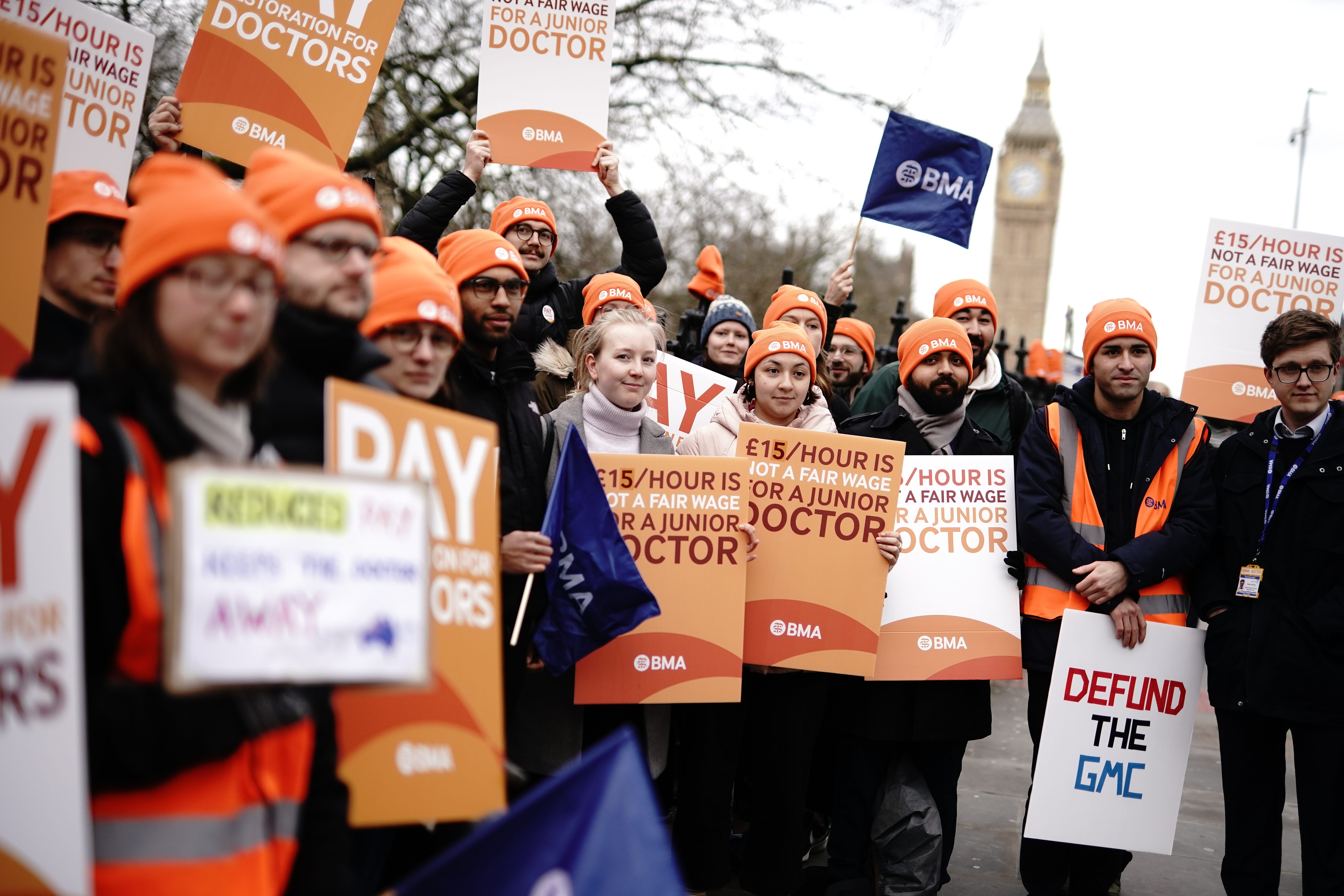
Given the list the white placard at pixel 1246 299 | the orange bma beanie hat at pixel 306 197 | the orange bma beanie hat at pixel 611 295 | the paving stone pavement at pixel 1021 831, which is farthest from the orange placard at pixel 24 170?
the white placard at pixel 1246 299

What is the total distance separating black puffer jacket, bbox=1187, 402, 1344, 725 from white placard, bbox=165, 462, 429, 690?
3431 mm

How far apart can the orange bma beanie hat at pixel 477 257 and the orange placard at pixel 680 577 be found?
72 centimetres

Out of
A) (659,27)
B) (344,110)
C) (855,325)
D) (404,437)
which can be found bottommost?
(404,437)

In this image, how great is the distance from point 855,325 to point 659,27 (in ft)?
16.1

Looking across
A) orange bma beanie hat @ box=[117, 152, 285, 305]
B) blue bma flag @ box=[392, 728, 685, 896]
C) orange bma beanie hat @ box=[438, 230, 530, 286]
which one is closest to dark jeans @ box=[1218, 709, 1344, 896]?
blue bma flag @ box=[392, 728, 685, 896]

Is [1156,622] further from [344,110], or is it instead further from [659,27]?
[659,27]

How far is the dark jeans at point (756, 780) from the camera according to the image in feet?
13.9

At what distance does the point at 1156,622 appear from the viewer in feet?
14.2

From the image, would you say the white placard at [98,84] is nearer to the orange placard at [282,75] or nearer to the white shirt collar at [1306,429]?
the orange placard at [282,75]

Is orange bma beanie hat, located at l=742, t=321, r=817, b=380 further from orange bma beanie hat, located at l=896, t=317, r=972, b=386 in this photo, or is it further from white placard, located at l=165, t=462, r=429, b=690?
white placard, located at l=165, t=462, r=429, b=690

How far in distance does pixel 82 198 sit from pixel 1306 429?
14.0 feet

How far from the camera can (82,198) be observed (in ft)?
10.7

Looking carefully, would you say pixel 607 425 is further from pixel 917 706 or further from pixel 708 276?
pixel 708 276

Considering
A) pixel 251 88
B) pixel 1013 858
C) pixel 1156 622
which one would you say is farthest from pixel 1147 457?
pixel 251 88
